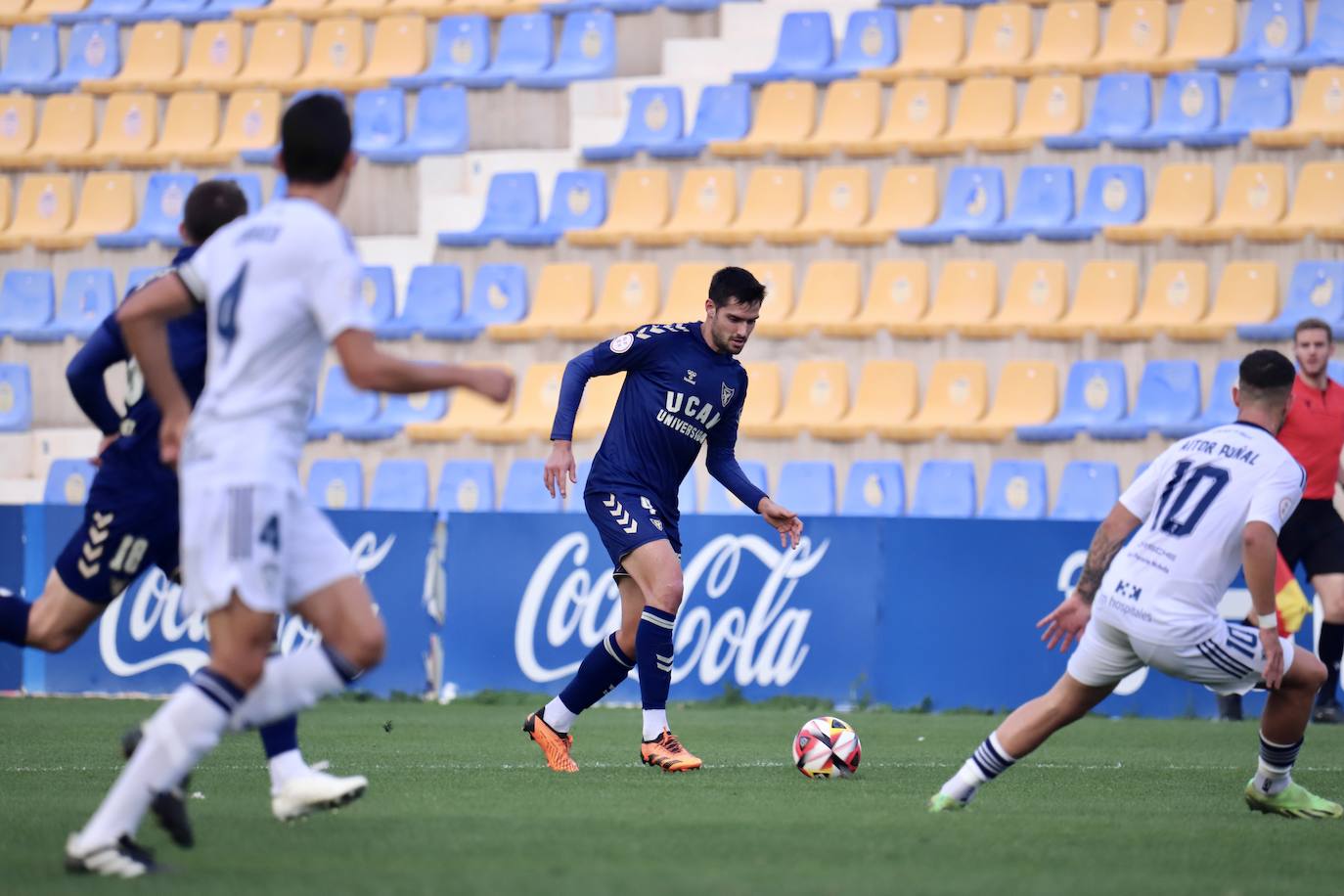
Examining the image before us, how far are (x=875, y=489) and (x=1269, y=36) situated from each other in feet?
18.2

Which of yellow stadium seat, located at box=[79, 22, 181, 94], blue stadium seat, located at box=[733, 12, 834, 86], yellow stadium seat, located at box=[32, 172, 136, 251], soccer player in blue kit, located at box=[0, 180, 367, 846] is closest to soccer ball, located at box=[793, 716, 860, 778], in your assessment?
soccer player in blue kit, located at box=[0, 180, 367, 846]

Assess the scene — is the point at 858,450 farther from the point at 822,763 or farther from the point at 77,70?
the point at 77,70

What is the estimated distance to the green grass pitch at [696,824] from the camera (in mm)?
5059

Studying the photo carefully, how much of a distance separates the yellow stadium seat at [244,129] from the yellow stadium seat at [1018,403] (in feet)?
26.1

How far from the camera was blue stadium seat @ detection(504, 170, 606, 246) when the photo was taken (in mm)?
17375

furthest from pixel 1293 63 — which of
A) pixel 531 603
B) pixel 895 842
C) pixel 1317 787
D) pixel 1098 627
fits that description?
pixel 895 842

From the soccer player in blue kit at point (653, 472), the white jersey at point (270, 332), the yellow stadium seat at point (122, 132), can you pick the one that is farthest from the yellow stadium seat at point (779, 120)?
the white jersey at point (270, 332)

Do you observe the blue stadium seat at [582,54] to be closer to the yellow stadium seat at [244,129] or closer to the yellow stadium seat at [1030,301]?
the yellow stadium seat at [244,129]

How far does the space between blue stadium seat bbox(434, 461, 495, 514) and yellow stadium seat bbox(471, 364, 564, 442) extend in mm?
371

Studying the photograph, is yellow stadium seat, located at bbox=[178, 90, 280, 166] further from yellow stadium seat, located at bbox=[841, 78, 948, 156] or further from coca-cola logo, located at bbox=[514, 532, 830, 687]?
coca-cola logo, located at bbox=[514, 532, 830, 687]

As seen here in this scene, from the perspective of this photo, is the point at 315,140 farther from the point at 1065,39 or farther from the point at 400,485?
the point at 1065,39

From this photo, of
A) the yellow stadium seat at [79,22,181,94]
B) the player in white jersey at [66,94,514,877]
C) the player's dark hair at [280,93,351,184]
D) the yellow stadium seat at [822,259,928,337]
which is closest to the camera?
the player in white jersey at [66,94,514,877]

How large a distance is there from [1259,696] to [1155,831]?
6.63 meters

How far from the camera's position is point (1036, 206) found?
1602 centimetres
